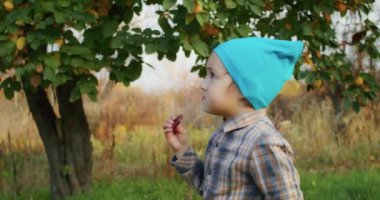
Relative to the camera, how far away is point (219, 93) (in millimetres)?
2191

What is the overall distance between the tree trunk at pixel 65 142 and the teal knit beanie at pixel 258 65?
12.3 ft

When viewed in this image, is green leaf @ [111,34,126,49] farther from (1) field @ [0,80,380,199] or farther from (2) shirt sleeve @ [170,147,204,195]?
(1) field @ [0,80,380,199]

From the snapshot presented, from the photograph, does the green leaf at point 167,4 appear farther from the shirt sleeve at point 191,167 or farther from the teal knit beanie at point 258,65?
the teal knit beanie at point 258,65

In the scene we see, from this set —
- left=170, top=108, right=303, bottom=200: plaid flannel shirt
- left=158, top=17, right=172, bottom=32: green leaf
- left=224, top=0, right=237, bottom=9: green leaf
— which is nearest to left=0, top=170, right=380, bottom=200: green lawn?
left=158, top=17, right=172, bottom=32: green leaf

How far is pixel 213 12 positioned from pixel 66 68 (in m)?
0.99

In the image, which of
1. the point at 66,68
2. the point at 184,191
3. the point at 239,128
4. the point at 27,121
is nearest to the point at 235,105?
the point at 239,128

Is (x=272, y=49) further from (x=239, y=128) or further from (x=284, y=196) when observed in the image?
(x=284, y=196)

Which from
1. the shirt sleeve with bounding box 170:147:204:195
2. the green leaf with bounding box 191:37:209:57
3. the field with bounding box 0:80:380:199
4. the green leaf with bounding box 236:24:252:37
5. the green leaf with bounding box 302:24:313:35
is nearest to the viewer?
the shirt sleeve with bounding box 170:147:204:195

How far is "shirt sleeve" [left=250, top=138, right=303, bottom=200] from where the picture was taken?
207 centimetres

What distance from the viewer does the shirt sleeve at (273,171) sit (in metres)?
2.07

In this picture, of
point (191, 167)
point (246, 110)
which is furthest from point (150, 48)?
point (246, 110)

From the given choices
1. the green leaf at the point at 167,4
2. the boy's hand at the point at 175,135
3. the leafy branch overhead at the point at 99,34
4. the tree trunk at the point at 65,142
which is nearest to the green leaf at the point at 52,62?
the leafy branch overhead at the point at 99,34

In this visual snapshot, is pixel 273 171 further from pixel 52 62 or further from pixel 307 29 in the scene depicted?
pixel 307 29

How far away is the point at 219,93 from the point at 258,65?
162 mm
